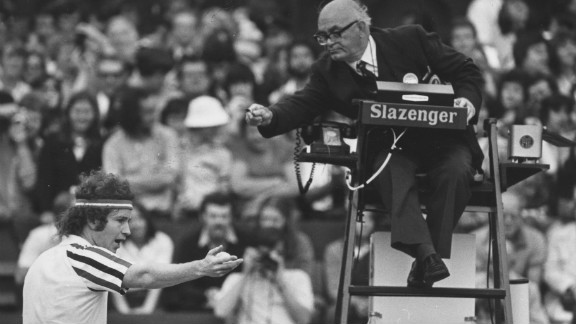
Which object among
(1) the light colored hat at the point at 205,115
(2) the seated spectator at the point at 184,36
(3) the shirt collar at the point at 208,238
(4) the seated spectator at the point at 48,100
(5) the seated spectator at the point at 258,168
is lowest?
(3) the shirt collar at the point at 208,238

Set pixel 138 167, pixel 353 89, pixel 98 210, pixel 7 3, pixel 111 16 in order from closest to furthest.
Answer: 1. pixel 98 210
2. pixel 353 89
3. pixel 138 167
4. pixel 111 16
5. pixel 7 3

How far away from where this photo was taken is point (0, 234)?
12.7 meters

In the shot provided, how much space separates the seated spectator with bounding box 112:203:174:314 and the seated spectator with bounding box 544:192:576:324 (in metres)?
3.35

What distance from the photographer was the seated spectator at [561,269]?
11.8 metres

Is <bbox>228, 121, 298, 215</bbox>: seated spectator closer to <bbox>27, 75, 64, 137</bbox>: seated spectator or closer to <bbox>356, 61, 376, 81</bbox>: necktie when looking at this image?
<bbox>27, 75, 64, 137</bbox>: seated spectator

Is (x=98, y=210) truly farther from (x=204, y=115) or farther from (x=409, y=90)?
(x=204, y=115)

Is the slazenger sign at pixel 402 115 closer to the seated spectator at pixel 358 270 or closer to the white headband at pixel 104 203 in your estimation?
the white headband at pixel 104 203

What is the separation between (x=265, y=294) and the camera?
11.0 meters

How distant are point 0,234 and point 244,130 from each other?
2.50m

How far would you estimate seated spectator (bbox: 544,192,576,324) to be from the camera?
11.8 m

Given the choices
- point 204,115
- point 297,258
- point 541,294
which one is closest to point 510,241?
point 541,294

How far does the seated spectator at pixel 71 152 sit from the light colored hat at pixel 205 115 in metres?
0.91

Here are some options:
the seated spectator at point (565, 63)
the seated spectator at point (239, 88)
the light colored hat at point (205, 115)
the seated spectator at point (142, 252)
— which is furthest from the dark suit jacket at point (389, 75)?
the seated spectator at point (565, 63)

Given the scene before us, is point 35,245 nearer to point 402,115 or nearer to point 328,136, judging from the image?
point 328,136
